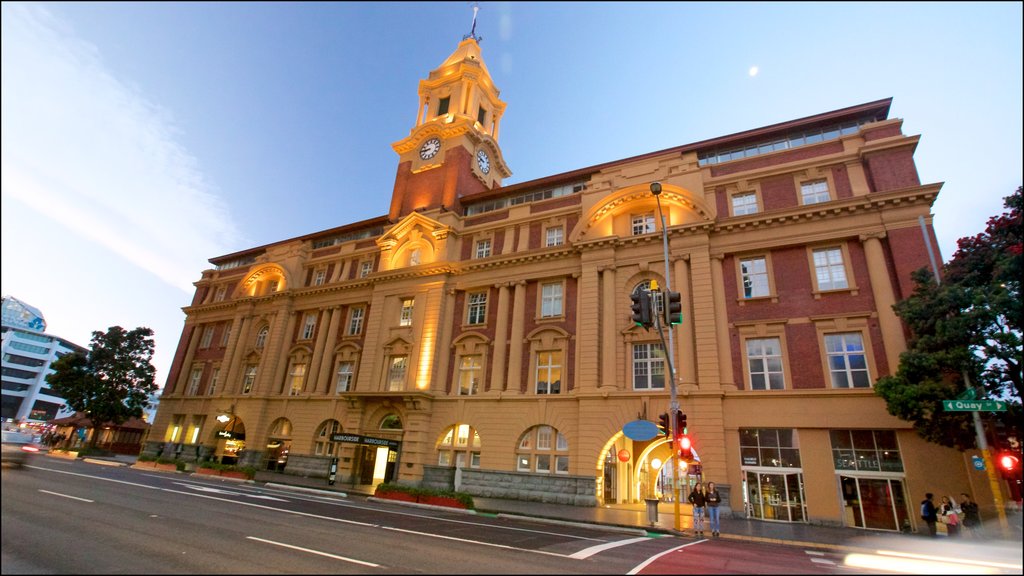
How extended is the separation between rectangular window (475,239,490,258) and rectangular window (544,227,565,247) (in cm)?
469

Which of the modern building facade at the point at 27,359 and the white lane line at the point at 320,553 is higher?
the modern building facade at the point at 27,359

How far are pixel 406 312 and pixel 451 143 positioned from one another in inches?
611

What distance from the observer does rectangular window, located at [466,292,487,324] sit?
108 ft

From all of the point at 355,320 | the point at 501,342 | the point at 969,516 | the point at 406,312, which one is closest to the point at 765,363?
the point at 969,516

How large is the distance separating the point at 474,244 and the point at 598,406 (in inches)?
611

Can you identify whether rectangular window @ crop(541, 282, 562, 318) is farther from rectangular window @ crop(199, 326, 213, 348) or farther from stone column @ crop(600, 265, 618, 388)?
rectangular window @ crop(199, 326, 213, 348)

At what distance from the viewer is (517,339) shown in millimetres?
30422

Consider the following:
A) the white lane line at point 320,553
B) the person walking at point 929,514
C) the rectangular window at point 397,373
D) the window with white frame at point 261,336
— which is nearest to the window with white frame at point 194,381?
the window with white frame at point 261,336

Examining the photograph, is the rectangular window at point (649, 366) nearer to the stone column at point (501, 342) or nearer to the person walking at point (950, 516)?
the stone column at point (501, 342)

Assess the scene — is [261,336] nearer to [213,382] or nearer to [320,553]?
[213,382]

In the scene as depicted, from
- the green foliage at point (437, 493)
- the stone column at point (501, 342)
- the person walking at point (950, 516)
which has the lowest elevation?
the green foliage at point (437, 493)

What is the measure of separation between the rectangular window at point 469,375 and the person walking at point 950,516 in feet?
72.9

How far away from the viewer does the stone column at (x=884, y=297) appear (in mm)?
21094

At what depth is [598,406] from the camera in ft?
84.6
